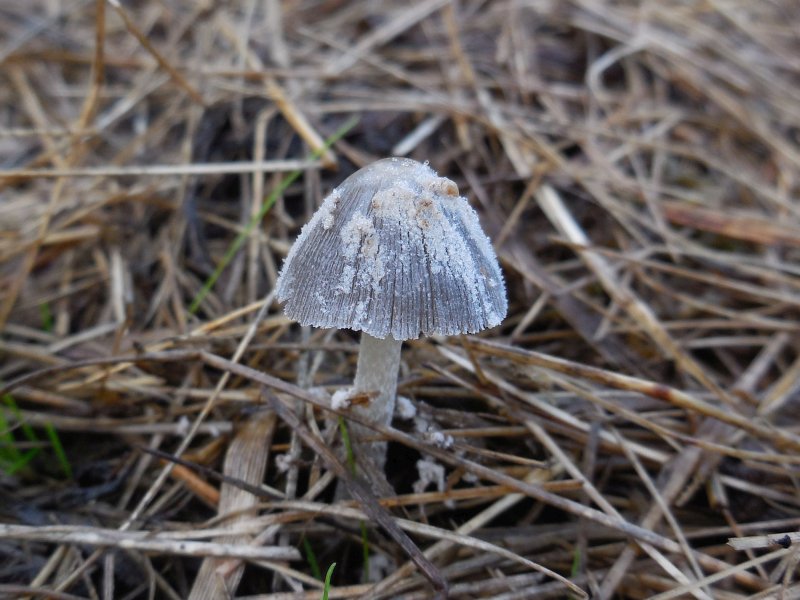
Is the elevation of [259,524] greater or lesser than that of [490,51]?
lesser

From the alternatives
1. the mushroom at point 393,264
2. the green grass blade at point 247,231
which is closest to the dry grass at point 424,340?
the green grass blade at point 247,231

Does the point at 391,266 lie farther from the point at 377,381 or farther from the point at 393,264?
the point at 377,381

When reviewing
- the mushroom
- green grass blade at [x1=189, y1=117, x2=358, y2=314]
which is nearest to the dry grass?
green grass blade at [x1=189, y1=117, x2=358, y2=314]

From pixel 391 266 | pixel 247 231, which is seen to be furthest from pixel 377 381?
pixel 247 231

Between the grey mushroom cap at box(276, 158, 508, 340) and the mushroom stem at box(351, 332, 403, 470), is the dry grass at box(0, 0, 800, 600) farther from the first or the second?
the grey mushroom cap at box(276, 158, 508, 340)

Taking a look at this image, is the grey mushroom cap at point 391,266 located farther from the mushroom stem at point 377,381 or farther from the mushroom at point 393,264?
the mushroom stem at point 377,381

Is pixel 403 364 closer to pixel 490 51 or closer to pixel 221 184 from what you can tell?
pixel 221 184

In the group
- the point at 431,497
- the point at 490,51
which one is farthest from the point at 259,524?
the point at 490,51
